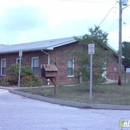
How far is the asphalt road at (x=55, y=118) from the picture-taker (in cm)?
866

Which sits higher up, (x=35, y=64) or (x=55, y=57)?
(x=55, y=57)

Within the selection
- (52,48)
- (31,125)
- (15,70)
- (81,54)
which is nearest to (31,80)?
(15,70)

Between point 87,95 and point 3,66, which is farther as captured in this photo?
point 3,66

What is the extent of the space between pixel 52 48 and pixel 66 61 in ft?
7.78

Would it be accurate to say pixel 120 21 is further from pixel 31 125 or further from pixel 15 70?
pixel 31 125

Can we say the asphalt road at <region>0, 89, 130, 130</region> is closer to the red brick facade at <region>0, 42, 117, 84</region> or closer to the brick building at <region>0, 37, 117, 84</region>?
the brick building at <region>0, 37, 117, 84</region>

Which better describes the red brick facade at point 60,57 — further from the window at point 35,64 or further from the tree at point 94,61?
the tree at point 94,61

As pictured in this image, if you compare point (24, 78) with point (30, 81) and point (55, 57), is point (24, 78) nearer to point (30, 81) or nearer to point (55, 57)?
point (30, 81)

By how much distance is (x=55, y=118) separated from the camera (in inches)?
398

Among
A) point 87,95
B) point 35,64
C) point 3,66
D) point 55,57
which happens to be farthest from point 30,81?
point 3,66

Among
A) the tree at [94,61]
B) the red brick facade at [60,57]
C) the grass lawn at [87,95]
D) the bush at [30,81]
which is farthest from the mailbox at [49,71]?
the red brick facade at [60,57]

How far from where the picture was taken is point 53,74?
1592 cm

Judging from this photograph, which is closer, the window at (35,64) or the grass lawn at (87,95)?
the grass lawn at (87,95)

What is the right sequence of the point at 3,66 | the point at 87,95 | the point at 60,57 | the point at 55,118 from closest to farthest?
1. the point at 55,118
2. the point at 87,95
3. the point at 60,57
4. the point at 3,66
